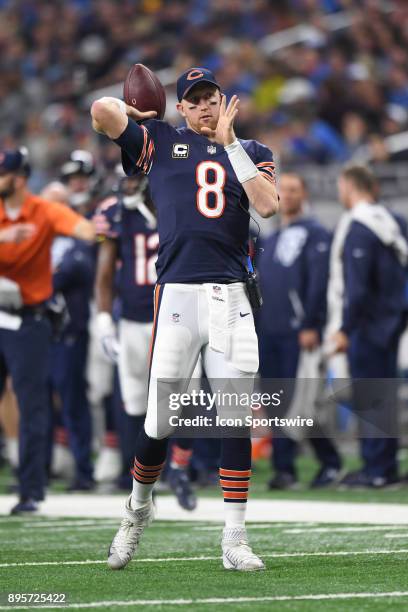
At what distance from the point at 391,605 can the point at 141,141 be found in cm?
208

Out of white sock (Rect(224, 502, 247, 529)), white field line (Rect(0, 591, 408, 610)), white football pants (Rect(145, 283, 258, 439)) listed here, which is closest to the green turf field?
white field line (Rect(0, 591, 408, 610))

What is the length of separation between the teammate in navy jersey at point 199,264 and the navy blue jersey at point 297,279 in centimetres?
434

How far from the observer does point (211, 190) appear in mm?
5395

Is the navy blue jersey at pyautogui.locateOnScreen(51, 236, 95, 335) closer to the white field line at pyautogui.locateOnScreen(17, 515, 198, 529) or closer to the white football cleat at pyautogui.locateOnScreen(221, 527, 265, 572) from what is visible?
the white field line at pyautogui.locateOnScreen(17, 515, 198, 529)

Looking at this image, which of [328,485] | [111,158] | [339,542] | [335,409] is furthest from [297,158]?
[339,542]

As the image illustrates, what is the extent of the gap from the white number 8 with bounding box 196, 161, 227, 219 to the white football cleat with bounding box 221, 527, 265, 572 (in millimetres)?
1199

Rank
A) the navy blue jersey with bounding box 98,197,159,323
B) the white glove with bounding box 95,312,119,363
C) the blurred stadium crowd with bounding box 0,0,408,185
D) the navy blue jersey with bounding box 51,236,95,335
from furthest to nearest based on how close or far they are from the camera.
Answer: the blurred stadium crowd with bounding box 0,0,408,185 → the navy blue jersey with bounding box 51,236,95,335 → the white glove with bounding box 95,312,119,363 → the navy blue jersey with bounding box 98,197,159,323

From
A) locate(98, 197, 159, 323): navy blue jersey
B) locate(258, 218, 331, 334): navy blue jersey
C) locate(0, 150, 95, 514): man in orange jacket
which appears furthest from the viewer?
locate(258, 218, 331, 334): navy blue jersey

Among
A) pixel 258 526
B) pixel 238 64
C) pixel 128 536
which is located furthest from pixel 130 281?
pixel 238 64

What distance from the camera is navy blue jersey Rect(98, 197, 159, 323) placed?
27.9ft

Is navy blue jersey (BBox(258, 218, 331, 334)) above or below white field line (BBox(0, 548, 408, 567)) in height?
below

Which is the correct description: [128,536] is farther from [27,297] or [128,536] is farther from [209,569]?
[27,297]

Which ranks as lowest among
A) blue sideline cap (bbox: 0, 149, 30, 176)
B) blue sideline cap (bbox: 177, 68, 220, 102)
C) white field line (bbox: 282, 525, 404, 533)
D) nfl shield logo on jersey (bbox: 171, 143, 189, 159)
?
white field line (bbox: 282, 525, 404, 533)

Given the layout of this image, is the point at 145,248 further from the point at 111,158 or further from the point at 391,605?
the point at 111,158
